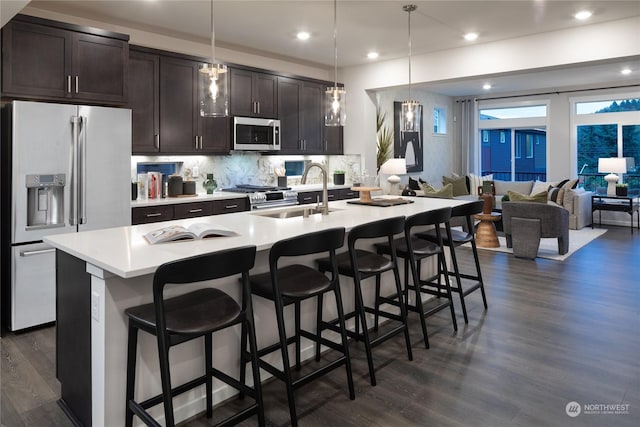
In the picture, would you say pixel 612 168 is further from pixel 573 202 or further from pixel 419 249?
pixel 419 249

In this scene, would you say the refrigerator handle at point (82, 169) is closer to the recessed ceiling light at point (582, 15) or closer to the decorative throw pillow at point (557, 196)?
the recessed ceiling light at point (582, 15)

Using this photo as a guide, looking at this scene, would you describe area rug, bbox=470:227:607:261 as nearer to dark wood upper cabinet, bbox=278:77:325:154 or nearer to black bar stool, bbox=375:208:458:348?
dark wood upper cabinet, bbox=278:77:325:154

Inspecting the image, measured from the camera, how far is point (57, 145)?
365 cm

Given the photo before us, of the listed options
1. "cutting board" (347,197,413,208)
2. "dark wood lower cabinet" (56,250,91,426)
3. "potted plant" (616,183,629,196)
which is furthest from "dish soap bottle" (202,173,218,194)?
"potted plant" (616,183,629,196)

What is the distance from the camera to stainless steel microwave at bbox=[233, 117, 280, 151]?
5.58 meters

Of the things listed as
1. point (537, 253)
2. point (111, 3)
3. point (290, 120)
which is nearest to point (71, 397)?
point (111, 3)

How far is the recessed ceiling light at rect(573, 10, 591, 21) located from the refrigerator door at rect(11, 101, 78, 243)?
4.77m

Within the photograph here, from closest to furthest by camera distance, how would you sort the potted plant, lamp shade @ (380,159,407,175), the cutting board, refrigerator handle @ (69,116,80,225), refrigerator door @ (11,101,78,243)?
refrigerator door @ (11,101,78,243) → refrigerator handle @ (69,116,80,225) → the cutting board → lamp shade @ (380,159,407,175) → the potted plant

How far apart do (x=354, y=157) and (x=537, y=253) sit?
298 cm

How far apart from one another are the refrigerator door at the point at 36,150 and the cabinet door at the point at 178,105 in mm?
1266

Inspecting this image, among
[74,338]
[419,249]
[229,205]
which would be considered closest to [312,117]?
[229,205]

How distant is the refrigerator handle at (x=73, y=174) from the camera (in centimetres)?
372

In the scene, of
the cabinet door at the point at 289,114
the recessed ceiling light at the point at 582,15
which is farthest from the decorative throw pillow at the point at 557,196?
the cabinet door at the point at 289,114

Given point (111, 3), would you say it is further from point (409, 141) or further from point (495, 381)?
point (409, 141)
